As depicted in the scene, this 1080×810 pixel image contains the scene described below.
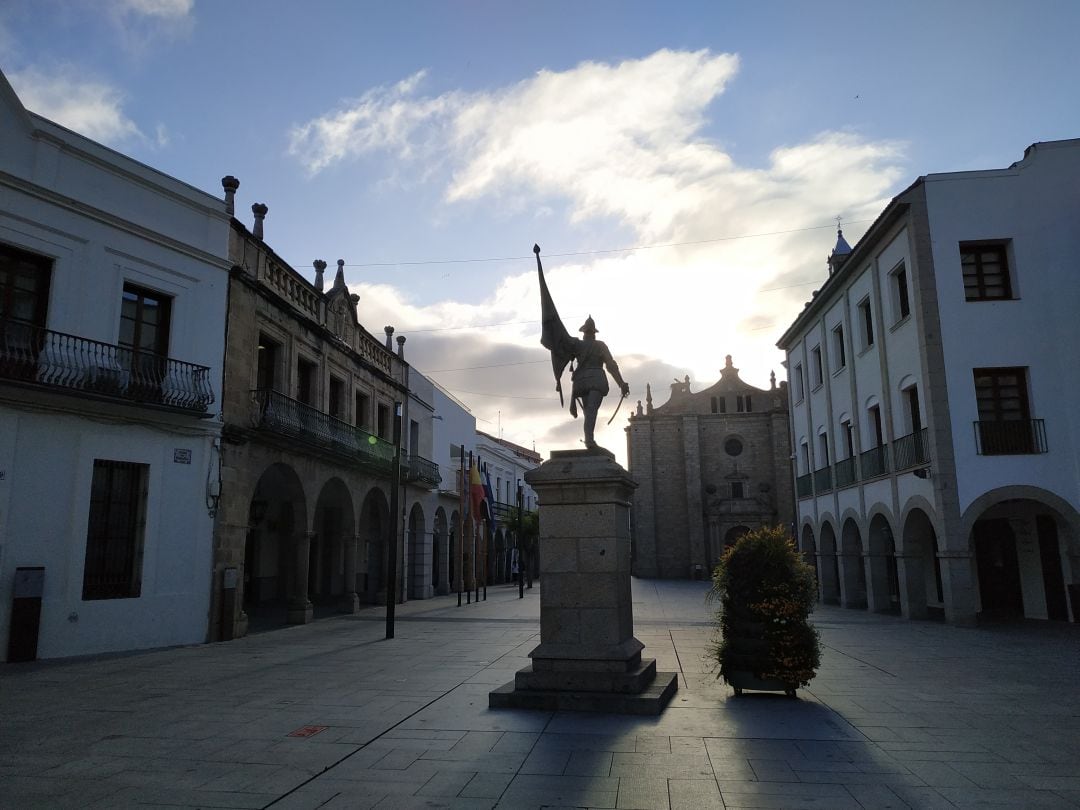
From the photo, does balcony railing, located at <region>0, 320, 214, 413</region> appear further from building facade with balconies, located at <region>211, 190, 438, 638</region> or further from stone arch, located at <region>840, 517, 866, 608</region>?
stone arch, located at <region>840, 517, 866, 608</region>

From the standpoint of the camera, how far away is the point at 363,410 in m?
22.9

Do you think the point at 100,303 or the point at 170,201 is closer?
the point at 100,303

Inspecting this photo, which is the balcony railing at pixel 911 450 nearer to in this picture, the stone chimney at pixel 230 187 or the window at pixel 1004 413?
the window at pixel 1004 413

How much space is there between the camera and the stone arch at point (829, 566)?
25453 mm

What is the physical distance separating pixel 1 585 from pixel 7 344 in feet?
11.8

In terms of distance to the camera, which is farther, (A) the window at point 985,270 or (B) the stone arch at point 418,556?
(B) the stone arch at point 418,556

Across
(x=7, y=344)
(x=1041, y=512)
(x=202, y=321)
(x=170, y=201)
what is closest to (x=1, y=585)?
(x=7, y=344)

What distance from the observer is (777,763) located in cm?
528

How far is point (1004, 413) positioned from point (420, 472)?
681 inches

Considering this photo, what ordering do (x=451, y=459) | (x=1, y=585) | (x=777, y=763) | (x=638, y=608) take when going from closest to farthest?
(x=777, y=763)
(x=1, y=585)
(x=638, y=608)
(x=451, y=459)

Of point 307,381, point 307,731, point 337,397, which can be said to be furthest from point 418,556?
point 307,731

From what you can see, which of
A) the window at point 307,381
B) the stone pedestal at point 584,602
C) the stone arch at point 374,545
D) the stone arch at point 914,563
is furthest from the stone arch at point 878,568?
the window at point 307,381

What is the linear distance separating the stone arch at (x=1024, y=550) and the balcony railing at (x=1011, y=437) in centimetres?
84

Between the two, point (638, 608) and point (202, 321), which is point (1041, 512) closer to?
point (638, 608)
